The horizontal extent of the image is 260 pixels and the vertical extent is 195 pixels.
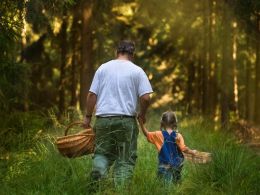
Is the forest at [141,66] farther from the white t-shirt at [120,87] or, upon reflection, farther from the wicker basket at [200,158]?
the white t-shirt at [120,87]

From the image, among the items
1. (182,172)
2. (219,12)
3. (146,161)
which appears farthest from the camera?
(219,12)

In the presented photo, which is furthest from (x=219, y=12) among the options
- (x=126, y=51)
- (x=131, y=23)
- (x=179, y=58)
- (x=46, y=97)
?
(x=126, y=51)

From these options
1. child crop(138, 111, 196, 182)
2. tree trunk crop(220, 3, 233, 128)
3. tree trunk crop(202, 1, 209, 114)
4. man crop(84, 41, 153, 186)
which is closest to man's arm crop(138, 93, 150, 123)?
man crop(84, 41, 153, 186)

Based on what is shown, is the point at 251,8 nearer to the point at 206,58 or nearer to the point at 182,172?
the point at 182,172

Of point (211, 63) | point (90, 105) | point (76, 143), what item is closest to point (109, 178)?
point (76, 143)

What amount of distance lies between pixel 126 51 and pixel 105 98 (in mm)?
724

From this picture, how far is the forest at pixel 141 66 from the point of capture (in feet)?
30.0

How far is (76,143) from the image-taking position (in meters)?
8.59

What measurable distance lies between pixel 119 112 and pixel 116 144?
460 millimetres

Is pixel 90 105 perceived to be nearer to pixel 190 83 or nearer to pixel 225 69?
pixel 225 69

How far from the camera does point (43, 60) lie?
2831 cm

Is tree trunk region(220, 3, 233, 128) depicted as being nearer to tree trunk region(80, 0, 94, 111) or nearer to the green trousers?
tree trunk region(80, 0, 94, 111)

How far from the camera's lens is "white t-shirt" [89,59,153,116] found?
8.37 m

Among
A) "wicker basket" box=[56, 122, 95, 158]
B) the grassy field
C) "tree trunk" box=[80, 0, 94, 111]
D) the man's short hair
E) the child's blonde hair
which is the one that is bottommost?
the grassy field
